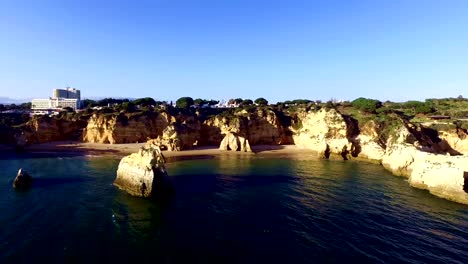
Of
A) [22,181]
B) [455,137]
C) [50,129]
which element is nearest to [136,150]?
[50,129]

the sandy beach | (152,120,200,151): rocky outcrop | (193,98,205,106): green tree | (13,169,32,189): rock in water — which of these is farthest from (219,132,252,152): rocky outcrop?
Result: (193,98,205,106): green tree

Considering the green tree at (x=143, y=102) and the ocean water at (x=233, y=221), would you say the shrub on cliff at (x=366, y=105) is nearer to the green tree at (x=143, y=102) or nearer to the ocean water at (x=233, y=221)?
the ocean water at (x=233, y=221)

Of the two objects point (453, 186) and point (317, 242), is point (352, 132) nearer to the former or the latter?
point (453, 186)

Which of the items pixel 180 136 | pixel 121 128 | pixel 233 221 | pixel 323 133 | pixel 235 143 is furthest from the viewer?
pixel 121 128

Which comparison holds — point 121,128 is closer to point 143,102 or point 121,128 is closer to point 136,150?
point 136,150

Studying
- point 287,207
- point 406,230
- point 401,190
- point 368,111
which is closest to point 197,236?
point 287,207

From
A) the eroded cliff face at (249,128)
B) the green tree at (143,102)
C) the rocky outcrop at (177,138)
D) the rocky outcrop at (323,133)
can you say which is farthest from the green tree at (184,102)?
the rocky outcrop at (323,133)
